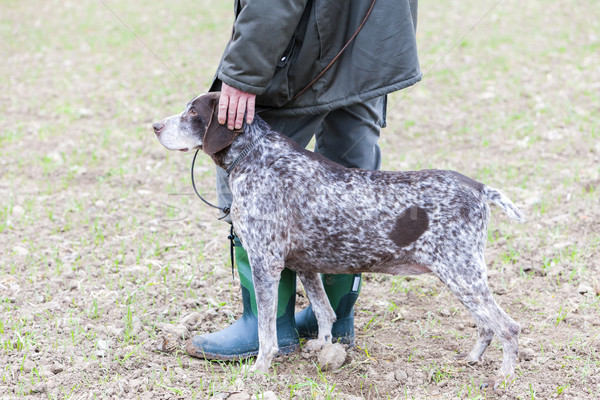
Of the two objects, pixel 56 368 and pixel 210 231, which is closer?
pixel 56 368

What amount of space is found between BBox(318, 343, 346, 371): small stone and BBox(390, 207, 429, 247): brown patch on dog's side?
0.81 m

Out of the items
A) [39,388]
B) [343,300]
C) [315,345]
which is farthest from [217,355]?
[39,388]

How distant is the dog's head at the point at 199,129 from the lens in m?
3.42

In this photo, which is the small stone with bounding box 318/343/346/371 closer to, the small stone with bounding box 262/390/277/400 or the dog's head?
the small stone with bounding box 262/390/277/400

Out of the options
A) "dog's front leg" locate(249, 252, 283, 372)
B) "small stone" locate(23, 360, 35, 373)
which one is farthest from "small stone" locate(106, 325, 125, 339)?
"dog's front leg" locate(249, 252, 283, 372)

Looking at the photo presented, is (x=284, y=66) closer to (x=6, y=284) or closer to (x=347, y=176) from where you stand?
(x=347, y=176)

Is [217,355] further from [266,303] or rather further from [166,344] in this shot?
[266,303]

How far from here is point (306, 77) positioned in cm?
346

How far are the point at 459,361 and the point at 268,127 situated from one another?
1.73m

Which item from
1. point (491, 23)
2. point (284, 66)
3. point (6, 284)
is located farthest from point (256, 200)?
point (491, 23)

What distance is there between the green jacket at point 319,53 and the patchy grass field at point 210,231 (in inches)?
60.5

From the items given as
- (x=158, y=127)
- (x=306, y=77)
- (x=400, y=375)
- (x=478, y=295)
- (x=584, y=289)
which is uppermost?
(x=306, y=77)

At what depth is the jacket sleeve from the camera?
10.5 ft

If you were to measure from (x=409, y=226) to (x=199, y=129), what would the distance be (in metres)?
1.22
